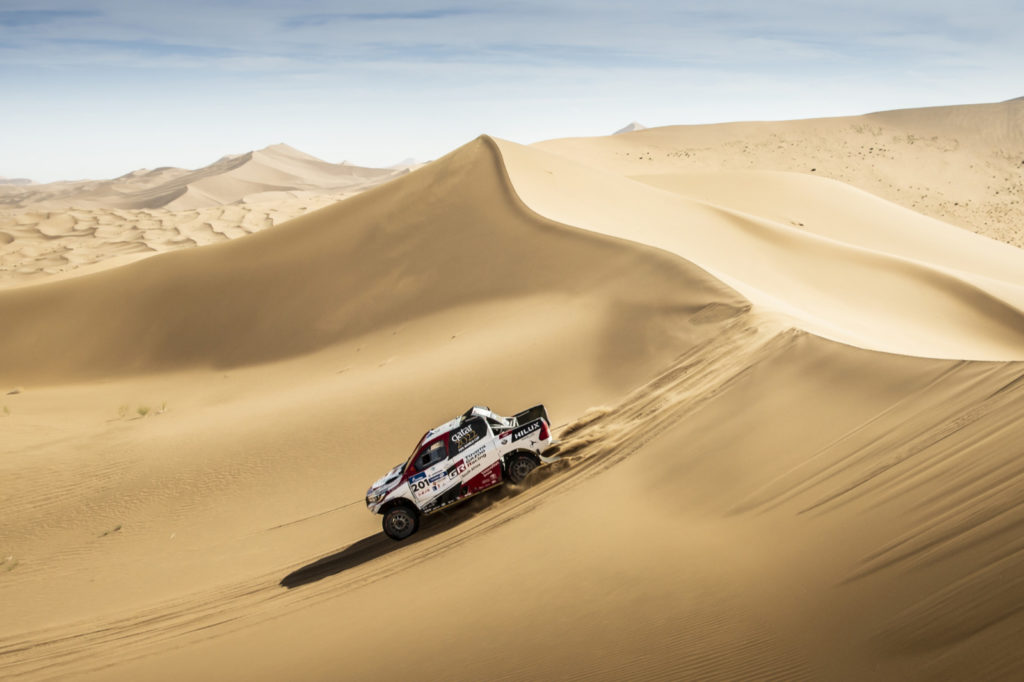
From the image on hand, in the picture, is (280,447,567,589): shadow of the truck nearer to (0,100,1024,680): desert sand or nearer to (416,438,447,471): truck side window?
(0,100,1024,680): desert sand

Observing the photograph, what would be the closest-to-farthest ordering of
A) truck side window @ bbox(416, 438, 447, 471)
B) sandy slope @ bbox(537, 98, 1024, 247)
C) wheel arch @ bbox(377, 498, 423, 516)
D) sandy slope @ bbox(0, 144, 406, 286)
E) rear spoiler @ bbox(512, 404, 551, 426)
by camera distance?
wheel arch @ bbox(377, 498, 423, 516) → truck side window @ bbox(416, 438, 447, 471) → rear spoiler @ bbox(512, 404, 551, 426) → sandy slope @ bbox(0, 144, 406, 286) → sandy slope @ bbox(537, 98, 1024, 247)

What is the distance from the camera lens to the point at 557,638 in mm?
6379

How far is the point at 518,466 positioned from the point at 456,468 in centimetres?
90

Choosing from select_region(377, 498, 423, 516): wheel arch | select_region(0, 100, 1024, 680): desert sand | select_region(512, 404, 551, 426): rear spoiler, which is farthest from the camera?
select_region(512, 404, 551, 426): rear spoiler

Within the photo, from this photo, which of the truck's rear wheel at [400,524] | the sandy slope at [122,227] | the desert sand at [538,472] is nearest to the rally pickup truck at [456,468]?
the truck's rear wheel at [400,524]

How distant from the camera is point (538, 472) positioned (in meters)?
10.5

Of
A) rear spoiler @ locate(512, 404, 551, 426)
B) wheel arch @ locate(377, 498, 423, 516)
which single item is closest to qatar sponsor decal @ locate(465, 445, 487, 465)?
rear spoiler @ locate(512, 404, 551, 426)

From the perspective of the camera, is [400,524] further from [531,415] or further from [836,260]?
[836,260]

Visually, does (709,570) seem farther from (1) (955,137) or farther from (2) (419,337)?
(1) (955,137)

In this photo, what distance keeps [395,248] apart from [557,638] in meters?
18.9

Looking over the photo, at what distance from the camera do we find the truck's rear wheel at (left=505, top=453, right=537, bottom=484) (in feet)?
34.2

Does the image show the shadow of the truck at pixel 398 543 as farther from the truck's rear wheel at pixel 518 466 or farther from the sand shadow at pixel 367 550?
the truck's rear wheel at pixel 518 466

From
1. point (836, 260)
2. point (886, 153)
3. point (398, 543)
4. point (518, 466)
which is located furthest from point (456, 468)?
point (886, 153)

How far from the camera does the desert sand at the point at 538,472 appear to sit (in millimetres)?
6043
